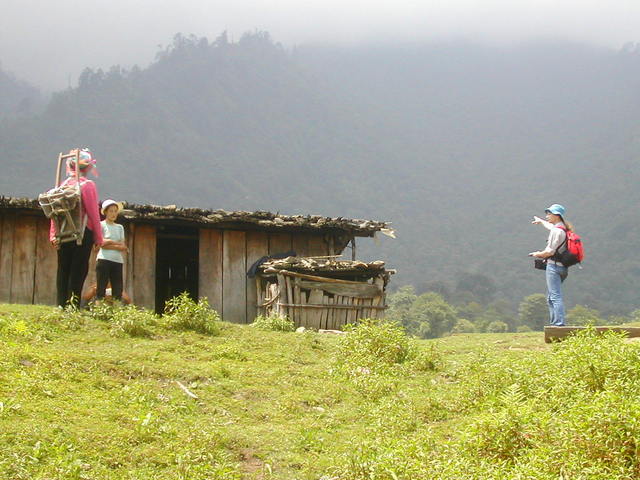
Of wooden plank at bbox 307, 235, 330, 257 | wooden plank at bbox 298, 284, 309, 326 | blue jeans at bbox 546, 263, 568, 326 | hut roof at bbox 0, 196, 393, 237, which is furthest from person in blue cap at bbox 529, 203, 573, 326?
wooden plank at bbox 307, 235, 330, 257

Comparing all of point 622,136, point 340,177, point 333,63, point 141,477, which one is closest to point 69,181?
point 141,477

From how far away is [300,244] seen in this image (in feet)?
55.1

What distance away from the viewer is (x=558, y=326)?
1085 centimetres

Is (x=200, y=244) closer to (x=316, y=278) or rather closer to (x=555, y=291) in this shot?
(x=316, y=278)

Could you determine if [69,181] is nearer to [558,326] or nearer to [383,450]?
[383,450]

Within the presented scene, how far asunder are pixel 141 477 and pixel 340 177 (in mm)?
113336

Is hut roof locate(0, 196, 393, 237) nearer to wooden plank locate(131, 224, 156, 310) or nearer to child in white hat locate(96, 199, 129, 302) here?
wooden plank locate(131, 224, 156, 310)

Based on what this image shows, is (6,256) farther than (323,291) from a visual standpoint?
No

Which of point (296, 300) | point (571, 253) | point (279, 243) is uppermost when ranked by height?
point (279, 243)

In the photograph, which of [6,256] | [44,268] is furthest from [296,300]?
[6,256]

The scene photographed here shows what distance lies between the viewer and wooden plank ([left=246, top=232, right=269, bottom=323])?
16.1 metres

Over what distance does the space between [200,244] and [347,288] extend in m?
3.45

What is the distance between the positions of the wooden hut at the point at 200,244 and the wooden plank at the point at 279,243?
0.07ft

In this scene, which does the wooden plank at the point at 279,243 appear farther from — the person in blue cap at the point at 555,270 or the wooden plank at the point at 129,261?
the person in blue cap at the point at 555,270
